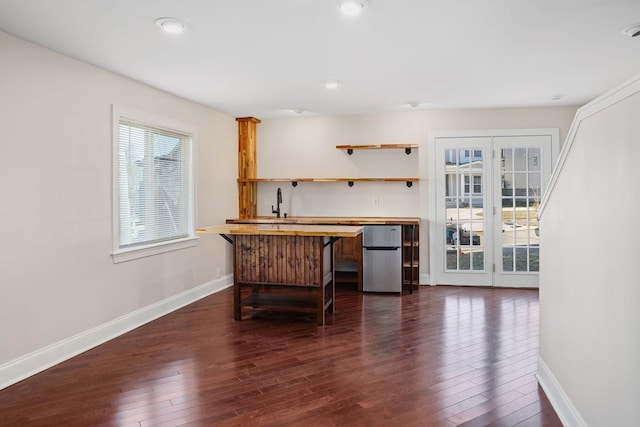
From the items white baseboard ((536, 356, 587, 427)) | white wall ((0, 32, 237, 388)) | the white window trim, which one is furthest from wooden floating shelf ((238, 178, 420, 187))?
white baseboard ((536, 356, 587, 427))

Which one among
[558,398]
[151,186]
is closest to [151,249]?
[151,186]

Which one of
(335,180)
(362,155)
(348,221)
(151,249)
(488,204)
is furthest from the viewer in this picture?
(362,155)

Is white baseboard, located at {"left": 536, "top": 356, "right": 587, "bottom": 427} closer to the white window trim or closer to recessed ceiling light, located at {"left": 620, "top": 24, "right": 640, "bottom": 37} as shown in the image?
recessed ceiling light, located at {"left": 620, "top": 24, "right": 640, "bottom": 37}

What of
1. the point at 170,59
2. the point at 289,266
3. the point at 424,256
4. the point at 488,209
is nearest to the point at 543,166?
the point at 488,209

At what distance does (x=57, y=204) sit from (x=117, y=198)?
651 mm

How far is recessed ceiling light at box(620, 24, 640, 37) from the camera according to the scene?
296 cm

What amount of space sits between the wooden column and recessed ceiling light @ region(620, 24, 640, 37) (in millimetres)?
4415

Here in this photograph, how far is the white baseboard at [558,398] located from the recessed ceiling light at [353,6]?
251 centimetres

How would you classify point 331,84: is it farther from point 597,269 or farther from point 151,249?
point 597,269

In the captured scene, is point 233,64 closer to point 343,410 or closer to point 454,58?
point 454,58

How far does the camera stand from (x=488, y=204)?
568 cm

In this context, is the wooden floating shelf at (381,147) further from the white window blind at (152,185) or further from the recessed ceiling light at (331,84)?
the white window blind at (152,185)

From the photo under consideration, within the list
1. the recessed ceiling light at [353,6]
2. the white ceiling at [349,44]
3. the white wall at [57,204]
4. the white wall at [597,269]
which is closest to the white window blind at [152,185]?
the white wall at [57,204]

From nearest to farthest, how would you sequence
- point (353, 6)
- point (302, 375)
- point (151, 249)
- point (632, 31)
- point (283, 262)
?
1. point (353, 6)
2. point (302, 375)
3. point (632, 31)
4. point (283, 262)
5. point (151, 249)
